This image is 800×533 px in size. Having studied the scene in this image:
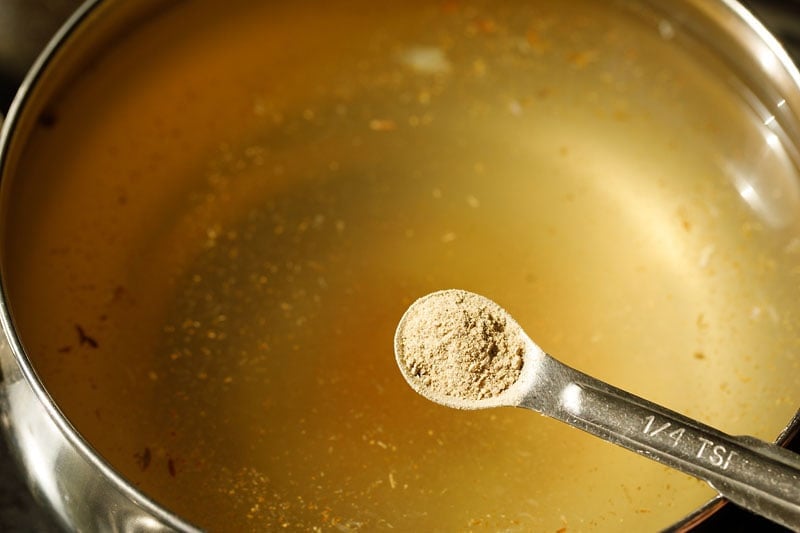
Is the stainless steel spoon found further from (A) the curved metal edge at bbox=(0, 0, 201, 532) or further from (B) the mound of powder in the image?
(A) the curved metal edge at bbox=(0, 0, 201, 532)

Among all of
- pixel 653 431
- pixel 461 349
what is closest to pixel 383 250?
pixel 461 349

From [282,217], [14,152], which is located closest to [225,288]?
[282,217]

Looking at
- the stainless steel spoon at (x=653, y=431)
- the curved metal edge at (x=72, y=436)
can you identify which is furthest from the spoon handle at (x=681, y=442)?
the curved metal edge at (x=72, y=436)

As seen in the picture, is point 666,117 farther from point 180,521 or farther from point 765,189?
point 180,521

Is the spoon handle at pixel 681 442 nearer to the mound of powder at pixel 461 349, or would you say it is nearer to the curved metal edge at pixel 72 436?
the mound of powder at pixel 461 349

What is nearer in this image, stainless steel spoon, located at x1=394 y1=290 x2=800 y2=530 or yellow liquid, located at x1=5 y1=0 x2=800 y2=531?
stainless steel spoon, located at x1=394 y1=290 x2=800 y2=530

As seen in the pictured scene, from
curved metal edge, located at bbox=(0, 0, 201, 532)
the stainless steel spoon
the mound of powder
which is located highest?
the stainless steel spoon

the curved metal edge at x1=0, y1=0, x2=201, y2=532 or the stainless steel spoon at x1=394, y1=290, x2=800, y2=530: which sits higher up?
the stainless steel spoon at x1=394, y1=290, x2=800, y2=530

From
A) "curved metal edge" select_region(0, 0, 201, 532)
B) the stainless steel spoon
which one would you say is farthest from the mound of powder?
"curved metal edge" select_region(0, 0, 201, 532)
